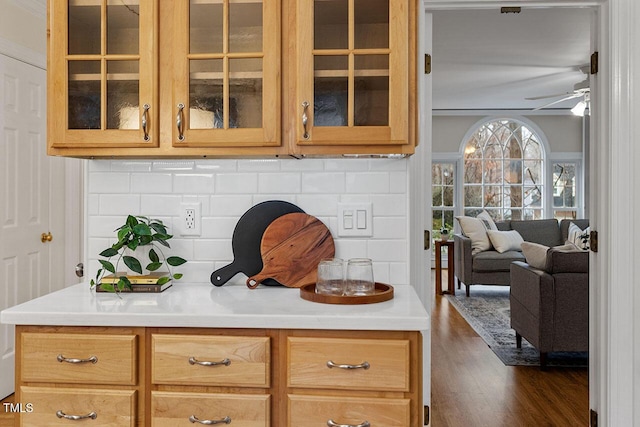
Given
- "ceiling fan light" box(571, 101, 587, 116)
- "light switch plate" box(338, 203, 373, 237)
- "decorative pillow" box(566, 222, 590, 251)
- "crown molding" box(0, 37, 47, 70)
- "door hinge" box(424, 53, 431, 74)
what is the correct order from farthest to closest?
"ceiling fan light" box(571, 101, 587, 116) < "decorative pillow" box(566, 222, 590, 251) < "crown molding" box(0, 37, 47, 70) < "door hinge" box(424, 53, 431, 74) < "light switch plate" box(338, 203, 373, 237)

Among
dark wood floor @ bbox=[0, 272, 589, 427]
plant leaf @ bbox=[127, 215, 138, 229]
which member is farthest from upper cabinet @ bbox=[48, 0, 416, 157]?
dark wood floor @ bbox=[0, 272, 589, 427]

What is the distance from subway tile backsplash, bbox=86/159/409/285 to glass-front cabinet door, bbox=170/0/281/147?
0.29 metres

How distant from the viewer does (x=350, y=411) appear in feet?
4.81

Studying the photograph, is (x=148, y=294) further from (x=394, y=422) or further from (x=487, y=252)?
(x=487, y=252)

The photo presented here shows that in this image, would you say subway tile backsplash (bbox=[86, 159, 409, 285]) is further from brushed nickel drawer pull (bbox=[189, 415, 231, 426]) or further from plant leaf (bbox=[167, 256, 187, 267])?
brushed nickel drawer pull (bbox=[189, 415, 231, 426])

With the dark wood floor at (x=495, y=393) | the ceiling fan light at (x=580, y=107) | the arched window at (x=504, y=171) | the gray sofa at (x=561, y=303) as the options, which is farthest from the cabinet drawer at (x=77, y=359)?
the arched window at (x=504, y=171)

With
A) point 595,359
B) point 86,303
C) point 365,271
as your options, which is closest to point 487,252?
point 595,359

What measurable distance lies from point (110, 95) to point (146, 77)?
0.14 meters

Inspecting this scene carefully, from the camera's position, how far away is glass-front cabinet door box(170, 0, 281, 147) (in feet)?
5.73

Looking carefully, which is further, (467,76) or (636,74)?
(467,76)

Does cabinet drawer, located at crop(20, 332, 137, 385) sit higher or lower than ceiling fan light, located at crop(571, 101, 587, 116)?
lower

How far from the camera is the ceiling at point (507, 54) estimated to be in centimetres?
432

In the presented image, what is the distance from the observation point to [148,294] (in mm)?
1830

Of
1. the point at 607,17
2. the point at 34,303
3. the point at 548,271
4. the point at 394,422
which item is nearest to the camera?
the point at 394,422
